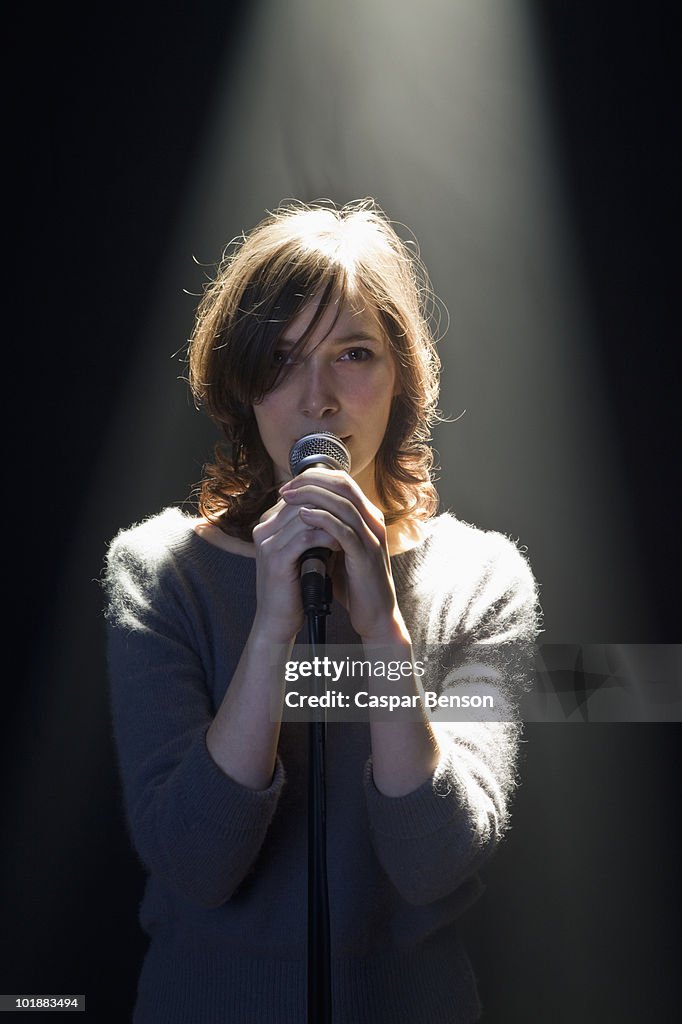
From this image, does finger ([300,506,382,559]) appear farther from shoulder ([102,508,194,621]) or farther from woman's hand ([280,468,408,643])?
shoulder ([102,508,194,621])

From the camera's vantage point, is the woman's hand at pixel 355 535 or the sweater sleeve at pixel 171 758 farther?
the sweater sleeve at pixel 171 758

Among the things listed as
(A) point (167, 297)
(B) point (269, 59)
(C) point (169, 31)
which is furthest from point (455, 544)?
(C) point (169, 31)

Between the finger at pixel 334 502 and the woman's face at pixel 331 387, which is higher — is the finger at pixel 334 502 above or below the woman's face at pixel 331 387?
below

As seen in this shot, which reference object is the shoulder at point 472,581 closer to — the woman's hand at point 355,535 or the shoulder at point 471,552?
the shoulder at point 471,552

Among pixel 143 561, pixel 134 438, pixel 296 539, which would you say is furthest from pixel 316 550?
pixel 134 438

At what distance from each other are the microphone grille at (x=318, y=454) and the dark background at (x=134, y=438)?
0.71 m

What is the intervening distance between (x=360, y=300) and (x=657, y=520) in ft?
2.52

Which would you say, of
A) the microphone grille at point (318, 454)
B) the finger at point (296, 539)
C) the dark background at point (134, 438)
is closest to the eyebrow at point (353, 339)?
the microphone grille at point (318, 454)

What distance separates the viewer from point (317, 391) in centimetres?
114

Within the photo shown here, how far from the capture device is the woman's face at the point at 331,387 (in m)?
1.15

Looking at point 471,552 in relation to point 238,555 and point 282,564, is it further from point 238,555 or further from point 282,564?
point 282,564

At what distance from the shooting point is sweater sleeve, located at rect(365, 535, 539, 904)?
Answer: 982 millimetres

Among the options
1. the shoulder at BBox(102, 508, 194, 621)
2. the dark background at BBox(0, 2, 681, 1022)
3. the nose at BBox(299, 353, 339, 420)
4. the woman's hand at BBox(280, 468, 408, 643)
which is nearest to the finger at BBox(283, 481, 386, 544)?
the woman's hand at BBox(280, 468, 408, 643)

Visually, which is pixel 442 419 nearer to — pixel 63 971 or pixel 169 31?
pixel 169 31
